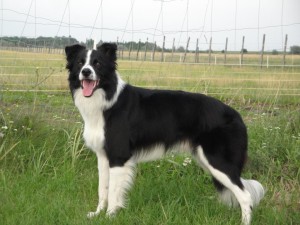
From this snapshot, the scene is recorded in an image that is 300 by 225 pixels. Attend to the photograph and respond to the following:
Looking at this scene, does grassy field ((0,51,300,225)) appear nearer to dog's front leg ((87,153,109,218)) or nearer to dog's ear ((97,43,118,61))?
dog's front leg ((87,153,109,218))

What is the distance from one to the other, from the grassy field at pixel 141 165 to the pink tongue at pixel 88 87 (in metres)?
1.11

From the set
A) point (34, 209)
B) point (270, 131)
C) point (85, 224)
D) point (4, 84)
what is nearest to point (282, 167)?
point (270, 131)

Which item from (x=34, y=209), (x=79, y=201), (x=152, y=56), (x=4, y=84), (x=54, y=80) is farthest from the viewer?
(x=54, y=80)

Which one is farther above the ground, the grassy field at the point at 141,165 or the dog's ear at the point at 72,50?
the dog's ear at the point at 72,50

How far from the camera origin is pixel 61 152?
16.4 ft

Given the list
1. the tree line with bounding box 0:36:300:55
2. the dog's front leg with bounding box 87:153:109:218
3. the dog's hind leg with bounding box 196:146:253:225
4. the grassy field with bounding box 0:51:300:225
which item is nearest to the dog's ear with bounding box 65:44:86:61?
the dog's front leg with bounding box 87:153:109:218

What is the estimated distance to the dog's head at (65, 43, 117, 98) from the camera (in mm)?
3572

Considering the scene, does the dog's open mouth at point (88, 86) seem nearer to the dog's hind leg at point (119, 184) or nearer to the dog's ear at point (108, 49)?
the dog's ear at point (108, 49)

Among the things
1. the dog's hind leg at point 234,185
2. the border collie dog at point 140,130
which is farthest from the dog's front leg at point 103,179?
the dog's hind leg at point 234,185

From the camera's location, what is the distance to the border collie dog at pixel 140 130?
3.68 meters

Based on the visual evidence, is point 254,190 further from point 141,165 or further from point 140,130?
point 141,165

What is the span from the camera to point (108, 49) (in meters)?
3.77

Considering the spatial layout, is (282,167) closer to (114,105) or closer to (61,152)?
(114,105)

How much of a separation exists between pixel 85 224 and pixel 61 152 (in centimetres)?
186
